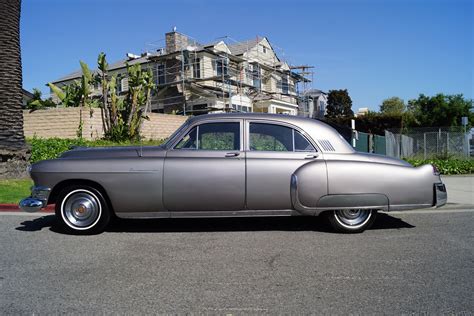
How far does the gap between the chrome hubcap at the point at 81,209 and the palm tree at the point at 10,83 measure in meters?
6.91

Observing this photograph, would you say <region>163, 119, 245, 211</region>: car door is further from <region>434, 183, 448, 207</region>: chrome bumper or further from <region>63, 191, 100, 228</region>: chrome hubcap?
<region>434, 183, 448, 207</region>: chrome bumper

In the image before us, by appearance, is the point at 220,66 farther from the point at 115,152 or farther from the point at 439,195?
the point at 439,195

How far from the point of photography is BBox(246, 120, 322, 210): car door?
17.8 feet

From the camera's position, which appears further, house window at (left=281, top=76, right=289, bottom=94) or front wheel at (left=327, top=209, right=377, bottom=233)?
house window at (left=281, top=76, right=289, bottom=94)

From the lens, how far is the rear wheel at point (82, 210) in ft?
18.2

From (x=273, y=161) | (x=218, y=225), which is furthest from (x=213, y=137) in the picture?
(x=218, y=225)

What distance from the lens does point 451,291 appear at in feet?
12.2

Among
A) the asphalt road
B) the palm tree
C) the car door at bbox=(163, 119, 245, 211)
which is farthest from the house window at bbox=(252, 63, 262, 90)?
the car door at bbox=(163, 119, 245, 211)

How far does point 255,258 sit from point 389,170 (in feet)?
7.42

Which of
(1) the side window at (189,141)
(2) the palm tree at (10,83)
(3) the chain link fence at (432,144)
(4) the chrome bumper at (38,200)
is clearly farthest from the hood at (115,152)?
(3) the chain link fence at (432,144)

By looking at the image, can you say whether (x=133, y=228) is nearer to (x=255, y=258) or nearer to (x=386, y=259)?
(x=255, y=258)

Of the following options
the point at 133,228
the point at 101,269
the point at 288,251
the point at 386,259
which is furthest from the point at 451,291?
the point at 133,228

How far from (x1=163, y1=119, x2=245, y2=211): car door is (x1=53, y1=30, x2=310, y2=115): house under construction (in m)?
28.1

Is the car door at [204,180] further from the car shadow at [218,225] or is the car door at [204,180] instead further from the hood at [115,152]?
the car shadow at [218,225]
